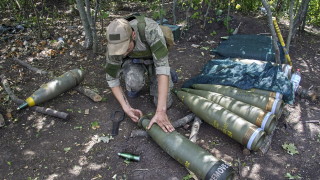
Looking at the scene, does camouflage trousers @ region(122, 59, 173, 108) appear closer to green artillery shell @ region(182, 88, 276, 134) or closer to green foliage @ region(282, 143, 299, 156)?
green artillery shell @ region(182, 88, 276, 134)

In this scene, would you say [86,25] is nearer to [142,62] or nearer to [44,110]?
[142,62]

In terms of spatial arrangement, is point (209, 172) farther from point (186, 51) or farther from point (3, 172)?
point (186, 51)

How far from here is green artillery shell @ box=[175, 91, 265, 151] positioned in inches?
117

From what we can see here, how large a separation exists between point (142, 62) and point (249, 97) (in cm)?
165

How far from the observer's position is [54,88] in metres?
4.05

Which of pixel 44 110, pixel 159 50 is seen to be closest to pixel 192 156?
pixel 159 50

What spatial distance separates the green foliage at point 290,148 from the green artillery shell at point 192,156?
990 mm

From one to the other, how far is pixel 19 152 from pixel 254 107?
309cm

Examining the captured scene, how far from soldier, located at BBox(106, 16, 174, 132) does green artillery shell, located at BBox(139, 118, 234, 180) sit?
0.11 metres

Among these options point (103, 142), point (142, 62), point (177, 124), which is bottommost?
point (103, 142)

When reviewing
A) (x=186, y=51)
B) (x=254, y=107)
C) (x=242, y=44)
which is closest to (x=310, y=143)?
(x=254, y=107)

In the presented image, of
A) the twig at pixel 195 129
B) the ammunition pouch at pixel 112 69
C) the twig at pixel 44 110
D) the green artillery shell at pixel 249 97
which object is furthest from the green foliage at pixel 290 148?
the twig at pixel 44 110

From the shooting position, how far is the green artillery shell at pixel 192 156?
2588 millimetres

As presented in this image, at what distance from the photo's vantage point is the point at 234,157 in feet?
10.2
